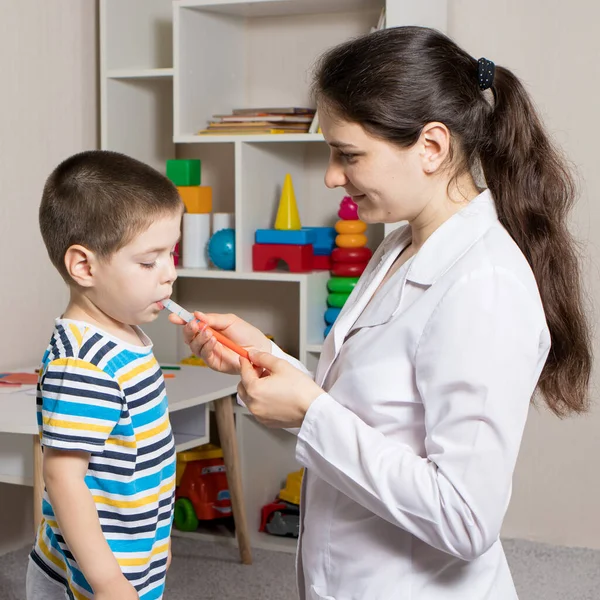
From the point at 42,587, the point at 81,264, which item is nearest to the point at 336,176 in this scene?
the point at 81,264

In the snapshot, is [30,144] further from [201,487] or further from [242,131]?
[201,487]

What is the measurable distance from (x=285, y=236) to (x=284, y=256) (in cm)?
6

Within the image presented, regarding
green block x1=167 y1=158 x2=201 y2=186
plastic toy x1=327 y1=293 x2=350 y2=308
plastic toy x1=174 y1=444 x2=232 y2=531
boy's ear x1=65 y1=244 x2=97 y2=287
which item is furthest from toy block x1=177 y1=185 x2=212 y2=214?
boy's ear x1=65 y1=244 x2=97 y2=287

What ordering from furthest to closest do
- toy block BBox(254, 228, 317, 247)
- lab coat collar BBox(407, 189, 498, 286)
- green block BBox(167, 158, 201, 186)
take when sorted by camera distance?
green block BBox(167, 158, 201, 186) → toy block BBox(254, 228, 317, 247) → lab coat collar BBox(407, 189, 498, 286)

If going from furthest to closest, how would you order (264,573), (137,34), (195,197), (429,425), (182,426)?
1. (137,34)
2. (195,197)
3. (264,573)
4. (182,426)
5. (429,425)

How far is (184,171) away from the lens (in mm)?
2658

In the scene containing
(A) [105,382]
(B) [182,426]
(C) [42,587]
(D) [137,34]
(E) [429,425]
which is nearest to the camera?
(E) [429,425]

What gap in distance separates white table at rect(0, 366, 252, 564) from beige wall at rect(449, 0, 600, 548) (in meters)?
0.89

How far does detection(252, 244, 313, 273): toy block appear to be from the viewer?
101 inches

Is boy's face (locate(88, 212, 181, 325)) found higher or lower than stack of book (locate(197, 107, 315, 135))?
lower

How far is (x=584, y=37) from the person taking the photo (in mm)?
2502

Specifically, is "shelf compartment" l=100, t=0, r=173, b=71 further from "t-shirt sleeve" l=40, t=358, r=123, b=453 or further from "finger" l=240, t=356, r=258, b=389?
"finger" l=240, t=356, r=258, b=389

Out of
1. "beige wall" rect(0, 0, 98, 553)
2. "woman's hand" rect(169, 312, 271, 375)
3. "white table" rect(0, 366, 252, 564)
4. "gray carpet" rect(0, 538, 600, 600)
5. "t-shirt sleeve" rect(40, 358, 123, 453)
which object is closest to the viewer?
"t-shirt sleeve" rect(40, 358, 123, 453)

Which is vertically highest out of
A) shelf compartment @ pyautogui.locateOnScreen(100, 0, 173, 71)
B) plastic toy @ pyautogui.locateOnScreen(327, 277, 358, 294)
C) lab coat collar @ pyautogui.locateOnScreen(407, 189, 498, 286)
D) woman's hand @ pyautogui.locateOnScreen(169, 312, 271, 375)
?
shelf compartment @ pyautogui.locateOnScreen(100, 0, 173, 71)
